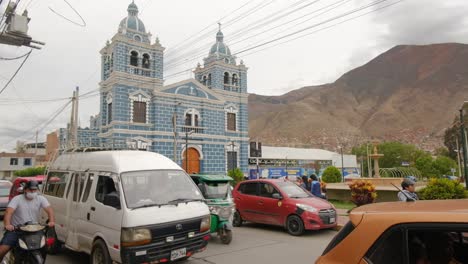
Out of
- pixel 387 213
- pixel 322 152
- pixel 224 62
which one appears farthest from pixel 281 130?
pixel 387 213

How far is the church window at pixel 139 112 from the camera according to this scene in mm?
31766

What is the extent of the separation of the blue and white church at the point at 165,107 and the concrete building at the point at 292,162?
3200 mm

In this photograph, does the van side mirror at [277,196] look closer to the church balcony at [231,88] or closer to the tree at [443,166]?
the church balcony at [231,88]

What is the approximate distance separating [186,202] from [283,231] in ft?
17.9

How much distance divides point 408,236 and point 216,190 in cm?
770

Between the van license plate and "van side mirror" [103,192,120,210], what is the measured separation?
1244mm

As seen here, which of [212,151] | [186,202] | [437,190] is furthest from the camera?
[212,151]

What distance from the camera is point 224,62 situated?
1521 inches

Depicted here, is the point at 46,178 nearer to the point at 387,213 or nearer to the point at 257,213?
the point at 257,213

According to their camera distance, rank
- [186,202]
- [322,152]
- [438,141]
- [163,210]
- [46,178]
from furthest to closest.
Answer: [438,141] → [322,152] → [46,178] → [186,202] → [163,210]

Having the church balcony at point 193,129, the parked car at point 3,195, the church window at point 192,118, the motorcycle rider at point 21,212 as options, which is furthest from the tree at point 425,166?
the motorcycle rider at point 21,212

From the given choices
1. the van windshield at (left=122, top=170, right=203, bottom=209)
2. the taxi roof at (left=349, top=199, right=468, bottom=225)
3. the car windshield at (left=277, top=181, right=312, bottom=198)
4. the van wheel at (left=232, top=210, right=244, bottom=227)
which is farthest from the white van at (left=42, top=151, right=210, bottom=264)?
the van wheel at (left=232, top=210, right=244, bottom=227)

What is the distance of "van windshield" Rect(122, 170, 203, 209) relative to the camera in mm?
6078

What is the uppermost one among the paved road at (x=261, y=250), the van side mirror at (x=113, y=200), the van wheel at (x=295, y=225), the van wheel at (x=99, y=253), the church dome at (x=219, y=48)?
the church dome at (x=219, y=48)
